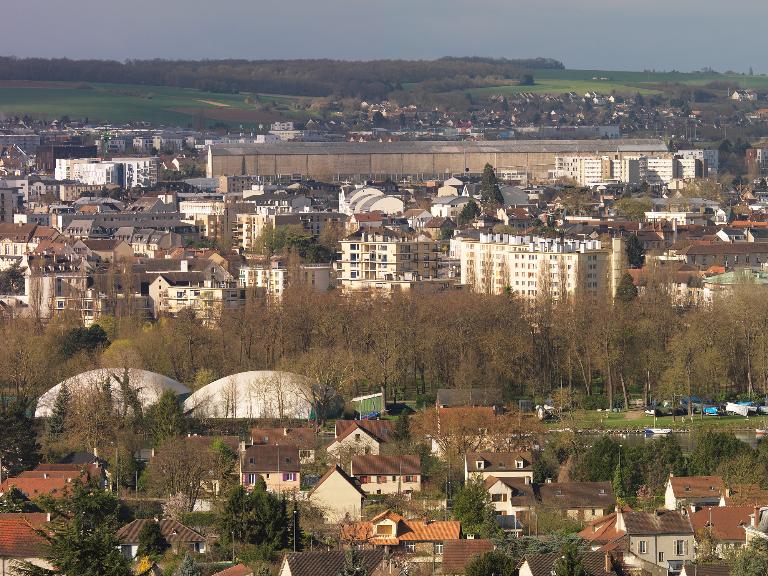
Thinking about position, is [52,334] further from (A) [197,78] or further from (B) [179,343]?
(A) [197,78]

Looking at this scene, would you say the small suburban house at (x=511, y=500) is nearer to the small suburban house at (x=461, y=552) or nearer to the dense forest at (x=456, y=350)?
the small suburban house at (x=461, y=552)

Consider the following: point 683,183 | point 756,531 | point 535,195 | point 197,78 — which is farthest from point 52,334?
point 197,78

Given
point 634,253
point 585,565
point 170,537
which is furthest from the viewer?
point 634,253

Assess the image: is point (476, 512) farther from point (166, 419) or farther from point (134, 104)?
point (134, 104)

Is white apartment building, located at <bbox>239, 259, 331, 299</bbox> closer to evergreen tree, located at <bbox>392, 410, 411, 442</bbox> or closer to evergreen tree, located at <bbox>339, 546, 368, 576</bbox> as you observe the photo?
evergreen tree, located at <bbox>392, 410, 411, 442</bbox>

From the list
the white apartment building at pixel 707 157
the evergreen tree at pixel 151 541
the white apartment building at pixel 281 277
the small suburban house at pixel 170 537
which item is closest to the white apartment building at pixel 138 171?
the white apartment building at pixel 707 157

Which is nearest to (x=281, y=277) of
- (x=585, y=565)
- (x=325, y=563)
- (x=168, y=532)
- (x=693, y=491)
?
(x=693, y=491)
